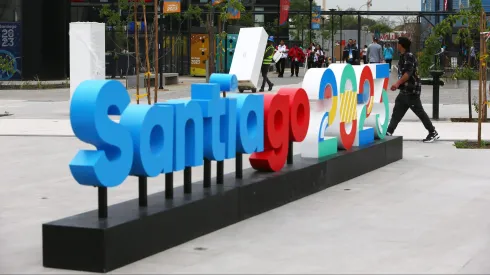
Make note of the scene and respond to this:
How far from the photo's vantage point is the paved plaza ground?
8.12 metres

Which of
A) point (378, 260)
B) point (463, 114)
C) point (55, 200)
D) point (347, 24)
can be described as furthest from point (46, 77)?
point (347, 24)

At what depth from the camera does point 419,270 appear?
7.95m

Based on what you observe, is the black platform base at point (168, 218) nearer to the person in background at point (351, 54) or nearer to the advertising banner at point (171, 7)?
the advertising banner at point (171, 7)

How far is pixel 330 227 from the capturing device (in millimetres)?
9750

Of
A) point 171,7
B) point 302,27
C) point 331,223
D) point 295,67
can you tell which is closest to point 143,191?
point 331,223

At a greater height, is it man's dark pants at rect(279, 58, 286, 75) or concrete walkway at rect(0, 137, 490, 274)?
man's dark pants at rect(279, 58, 286, 75)

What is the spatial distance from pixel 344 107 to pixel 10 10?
3041 centimetres

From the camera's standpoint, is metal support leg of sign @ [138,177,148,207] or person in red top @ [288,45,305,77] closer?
metal support leg of sign @ [138,177,148,207]

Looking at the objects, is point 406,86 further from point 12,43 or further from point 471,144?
point 12,43

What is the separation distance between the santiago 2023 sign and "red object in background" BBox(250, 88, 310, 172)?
1 cm

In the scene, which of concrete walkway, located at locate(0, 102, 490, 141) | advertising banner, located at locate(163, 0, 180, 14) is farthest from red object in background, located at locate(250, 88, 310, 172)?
advertising banner, located at locate(163, 0, 180, 14)

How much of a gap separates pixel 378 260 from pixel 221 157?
220 cm

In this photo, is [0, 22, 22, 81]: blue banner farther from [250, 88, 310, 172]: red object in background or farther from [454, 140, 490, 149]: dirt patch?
[250, 88, 310, 172]: red object in background

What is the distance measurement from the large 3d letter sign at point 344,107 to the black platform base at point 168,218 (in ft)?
1.29
